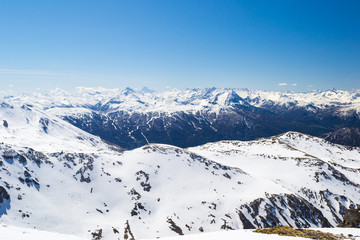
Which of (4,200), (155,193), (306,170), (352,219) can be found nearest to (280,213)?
(306,170)

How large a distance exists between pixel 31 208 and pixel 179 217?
54.4m

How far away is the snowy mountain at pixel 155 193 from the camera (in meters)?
68.6

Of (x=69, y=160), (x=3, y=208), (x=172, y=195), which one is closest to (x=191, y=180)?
(x=172, y=195)

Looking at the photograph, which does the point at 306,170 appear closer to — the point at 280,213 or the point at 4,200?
the point at 280,213

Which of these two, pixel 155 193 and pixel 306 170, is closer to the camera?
pixel 155 193

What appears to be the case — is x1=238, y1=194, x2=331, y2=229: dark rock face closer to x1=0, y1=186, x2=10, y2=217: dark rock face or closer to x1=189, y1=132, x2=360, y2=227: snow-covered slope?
x1=189, y1=132, x2=360, y2=227: snow-covered slope

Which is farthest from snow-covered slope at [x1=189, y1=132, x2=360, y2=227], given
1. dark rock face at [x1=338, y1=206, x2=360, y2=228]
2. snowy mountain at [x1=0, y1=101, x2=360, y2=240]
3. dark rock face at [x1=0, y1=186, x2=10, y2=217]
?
dark rock face at [x1=0, y1=186, x2=10, y2=217]

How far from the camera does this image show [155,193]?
301ft

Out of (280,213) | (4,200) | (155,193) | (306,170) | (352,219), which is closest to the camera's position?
(352,219)

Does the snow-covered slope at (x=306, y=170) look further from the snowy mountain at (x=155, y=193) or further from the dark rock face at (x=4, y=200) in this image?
the dark rock face at (x=4, y=200)

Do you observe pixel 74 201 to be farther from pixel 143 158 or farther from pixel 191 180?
pixel 191 180

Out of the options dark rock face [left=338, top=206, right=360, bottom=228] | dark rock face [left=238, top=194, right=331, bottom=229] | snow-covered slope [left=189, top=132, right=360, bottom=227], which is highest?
dark rock face [left=338, top=206, right=360, bottom=228]

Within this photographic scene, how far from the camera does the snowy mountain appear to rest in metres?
68.6

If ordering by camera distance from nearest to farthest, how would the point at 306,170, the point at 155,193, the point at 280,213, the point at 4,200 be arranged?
the point at 4,200
the point at 280,213
the point at 155,193
the point at 306,170
